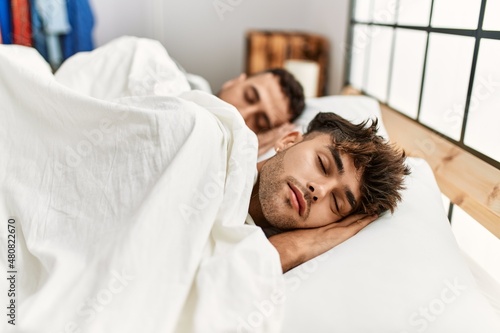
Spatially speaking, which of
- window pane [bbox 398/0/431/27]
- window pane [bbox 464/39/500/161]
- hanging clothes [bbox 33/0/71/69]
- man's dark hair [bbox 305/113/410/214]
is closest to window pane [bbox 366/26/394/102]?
window pane [bbox 398/0/431/27]

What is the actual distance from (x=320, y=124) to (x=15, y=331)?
89cm

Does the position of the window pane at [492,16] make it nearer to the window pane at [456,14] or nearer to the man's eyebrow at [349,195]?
the window pane at [456,14]

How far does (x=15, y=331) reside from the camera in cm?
76

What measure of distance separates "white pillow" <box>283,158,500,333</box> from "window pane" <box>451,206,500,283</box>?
0.25 metres

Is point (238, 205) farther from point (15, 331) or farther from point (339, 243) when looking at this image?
point (15, 331)

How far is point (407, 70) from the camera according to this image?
1.77 meters

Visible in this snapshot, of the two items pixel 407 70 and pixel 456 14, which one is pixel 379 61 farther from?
pixel 456 14

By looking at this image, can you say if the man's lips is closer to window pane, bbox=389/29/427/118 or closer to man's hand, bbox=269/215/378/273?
man's hand, bbox=269/215/378/273

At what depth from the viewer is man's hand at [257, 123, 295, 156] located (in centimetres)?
170

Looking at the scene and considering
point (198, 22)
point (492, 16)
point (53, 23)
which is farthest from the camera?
point (198, 22)

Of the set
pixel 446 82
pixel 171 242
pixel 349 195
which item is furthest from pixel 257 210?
pixel 446 82

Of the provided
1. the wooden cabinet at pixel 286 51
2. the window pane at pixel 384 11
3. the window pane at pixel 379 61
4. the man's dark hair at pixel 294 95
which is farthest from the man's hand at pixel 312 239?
the wooden cabinet at pixel 286 51

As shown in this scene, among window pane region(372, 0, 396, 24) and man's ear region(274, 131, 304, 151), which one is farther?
window pane region(372, 0, 396, 24)

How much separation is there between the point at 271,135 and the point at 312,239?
0.83 m
